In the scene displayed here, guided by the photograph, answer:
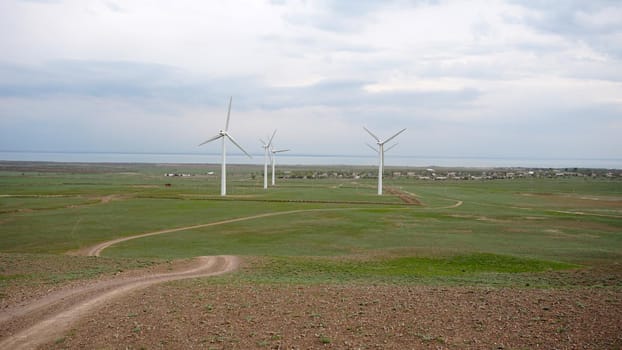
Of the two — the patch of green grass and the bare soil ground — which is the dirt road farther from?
the patch of green grass

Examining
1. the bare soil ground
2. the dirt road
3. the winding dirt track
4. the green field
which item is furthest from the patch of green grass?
the bare soil ground

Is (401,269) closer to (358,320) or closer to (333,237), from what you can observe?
(358,320)

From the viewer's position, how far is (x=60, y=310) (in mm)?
16406

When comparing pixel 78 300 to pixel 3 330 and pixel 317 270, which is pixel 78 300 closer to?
pixel 3 330

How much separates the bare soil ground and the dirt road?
0.60 metres

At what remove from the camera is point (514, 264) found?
30656mm

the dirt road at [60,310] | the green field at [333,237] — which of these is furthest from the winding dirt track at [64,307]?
the green field at [333,237]

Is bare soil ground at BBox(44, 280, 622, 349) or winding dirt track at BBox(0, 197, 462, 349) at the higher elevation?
bare soil ground at BBox(44, 280, 622, 349)

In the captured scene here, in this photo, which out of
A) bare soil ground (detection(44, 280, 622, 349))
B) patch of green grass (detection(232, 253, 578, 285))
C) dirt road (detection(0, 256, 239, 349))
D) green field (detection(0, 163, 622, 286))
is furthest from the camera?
green field (detection(0, 163, 622, 286))

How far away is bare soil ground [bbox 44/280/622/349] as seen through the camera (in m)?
12.7

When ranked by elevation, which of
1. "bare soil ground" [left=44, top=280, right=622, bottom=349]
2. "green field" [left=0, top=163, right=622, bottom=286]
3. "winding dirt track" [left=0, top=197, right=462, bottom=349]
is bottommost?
"green field" [left=0, top=163, right=622, bottom=286]

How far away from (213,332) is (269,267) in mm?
13510

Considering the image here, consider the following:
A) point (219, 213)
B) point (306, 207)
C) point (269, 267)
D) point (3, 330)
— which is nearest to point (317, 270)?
point (269, 267)

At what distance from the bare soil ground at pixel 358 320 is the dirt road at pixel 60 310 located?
0.60 meters
